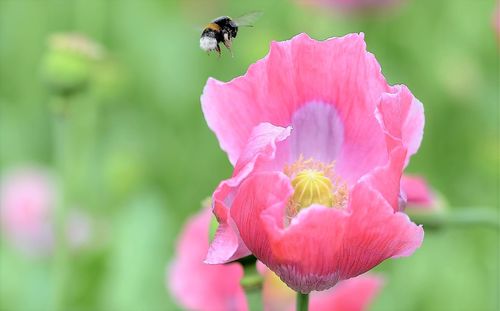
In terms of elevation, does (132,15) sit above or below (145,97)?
above

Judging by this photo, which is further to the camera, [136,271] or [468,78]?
[468,78]

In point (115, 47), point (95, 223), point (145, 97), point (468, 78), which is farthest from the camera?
point (115, 47)

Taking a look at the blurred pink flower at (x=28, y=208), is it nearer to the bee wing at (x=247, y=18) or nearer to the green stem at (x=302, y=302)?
the bee wing at (x=247, y=18)

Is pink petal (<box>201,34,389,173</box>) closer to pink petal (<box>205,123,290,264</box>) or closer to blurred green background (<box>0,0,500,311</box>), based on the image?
pink petal (<box>205,123,290,264</box>)

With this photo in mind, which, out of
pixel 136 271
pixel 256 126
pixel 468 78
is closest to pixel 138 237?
pixel 136 271

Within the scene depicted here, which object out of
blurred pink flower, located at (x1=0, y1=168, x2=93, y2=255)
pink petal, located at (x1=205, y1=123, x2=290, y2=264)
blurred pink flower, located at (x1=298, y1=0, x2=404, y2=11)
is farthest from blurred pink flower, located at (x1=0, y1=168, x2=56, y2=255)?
pink petal, located at (x1=205, y1=123, x2=290, y2=264)

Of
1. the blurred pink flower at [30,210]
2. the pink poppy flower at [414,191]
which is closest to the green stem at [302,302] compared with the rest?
the pink poppy flower at [414,191]

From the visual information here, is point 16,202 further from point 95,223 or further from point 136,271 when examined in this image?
point 136,271
